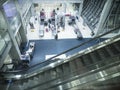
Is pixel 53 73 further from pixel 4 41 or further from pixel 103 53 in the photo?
pixel 4 41

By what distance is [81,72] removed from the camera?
5754 mm

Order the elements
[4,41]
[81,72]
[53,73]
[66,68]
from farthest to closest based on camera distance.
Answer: [4,41] < [53,73] < [66,68] < [81,72]

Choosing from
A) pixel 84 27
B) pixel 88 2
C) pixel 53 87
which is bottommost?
pixel 84 27

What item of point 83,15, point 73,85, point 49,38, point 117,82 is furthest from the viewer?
point 83,15

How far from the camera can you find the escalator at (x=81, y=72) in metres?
4.64

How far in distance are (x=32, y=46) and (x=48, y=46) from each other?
1.53m

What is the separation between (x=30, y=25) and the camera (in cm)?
1758

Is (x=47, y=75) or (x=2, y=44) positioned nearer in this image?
(x=47, y=75)

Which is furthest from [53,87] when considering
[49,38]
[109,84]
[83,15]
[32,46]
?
[83,15]

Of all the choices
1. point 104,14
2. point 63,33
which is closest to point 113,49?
point 104,14

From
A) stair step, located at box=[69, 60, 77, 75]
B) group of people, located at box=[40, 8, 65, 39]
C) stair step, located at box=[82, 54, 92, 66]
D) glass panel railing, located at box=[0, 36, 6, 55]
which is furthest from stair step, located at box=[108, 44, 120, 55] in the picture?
group of people, located at box=[40, 8, 65, 39]

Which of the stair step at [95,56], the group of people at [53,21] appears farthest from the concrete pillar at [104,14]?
the stair step at [95,56]

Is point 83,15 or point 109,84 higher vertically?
point 109,84

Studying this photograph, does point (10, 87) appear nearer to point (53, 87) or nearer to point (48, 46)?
point (53, 87)
